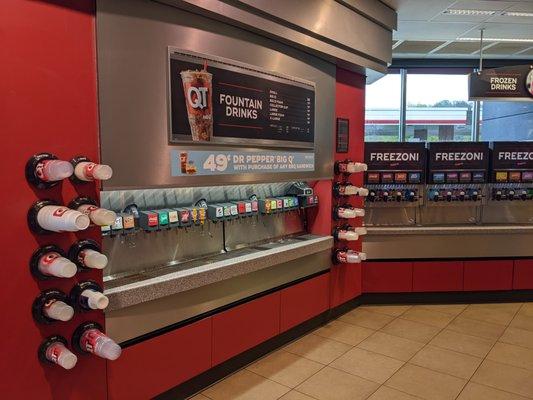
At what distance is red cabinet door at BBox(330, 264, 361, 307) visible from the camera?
4.48 metres

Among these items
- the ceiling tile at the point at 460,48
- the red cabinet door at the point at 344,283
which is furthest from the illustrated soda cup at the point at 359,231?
the ceiling tile at the point at 460,48

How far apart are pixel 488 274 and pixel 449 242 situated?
2.07 feet

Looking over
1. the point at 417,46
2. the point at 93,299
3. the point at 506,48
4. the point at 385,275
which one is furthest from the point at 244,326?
the point at 506,48

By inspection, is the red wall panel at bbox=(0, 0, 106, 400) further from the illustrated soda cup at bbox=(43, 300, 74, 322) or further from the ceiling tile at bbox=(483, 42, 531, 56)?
the ceiling tile at bbox=(483, 42, 531, 56)

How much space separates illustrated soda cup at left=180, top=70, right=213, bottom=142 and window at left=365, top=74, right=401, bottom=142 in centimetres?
445

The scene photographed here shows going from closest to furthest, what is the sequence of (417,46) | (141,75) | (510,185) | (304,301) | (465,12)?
(141,75) → (304,301) → (465,12) → (510,185) → (417,46)

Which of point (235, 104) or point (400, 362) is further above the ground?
point (235, 104)

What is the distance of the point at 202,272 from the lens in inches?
114

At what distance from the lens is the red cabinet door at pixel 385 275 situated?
4992 millimetres

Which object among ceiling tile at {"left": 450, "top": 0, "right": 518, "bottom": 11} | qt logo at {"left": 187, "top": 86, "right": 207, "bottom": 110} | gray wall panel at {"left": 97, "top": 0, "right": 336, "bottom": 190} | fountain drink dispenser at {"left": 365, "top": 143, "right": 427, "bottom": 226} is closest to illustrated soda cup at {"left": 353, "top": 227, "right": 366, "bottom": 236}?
fountain drink dispenser at {"left": 365, "top": 143, "right": 427, "bottom": 226}

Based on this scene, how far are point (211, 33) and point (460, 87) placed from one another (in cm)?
547

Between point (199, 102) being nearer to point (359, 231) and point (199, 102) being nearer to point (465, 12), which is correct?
point (359, 231)

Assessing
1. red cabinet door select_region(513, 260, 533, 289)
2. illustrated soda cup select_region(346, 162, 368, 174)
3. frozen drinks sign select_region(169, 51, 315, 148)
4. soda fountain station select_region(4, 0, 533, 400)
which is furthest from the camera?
red cabinet door select_region(513, 260, 533, 289)

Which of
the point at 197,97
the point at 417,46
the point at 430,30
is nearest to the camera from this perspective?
the point at 197,97
